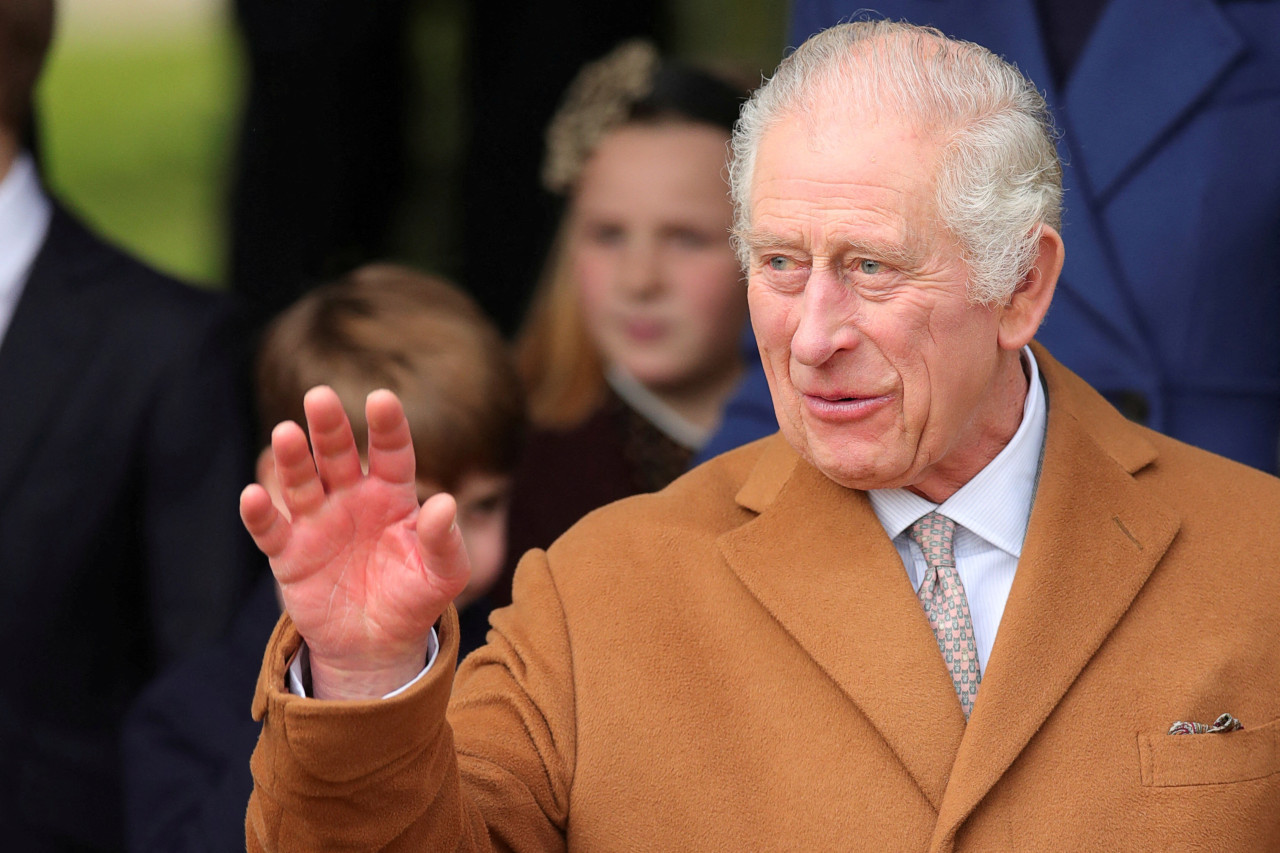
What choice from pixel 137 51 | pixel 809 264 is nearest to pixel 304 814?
pixel 809 264

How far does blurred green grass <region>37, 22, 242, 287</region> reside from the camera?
3.51m

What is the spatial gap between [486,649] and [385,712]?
0.47m

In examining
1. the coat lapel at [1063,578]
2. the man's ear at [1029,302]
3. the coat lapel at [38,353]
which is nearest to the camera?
the coat lapel at [1063,578]

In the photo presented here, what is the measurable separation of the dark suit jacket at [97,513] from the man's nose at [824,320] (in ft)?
6.15

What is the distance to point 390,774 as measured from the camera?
1.74 meters

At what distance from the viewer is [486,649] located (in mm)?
2166

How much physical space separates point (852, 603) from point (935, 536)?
18cm

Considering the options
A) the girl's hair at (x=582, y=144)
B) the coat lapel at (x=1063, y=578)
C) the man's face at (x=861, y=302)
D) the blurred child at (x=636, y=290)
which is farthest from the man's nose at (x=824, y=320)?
the girl's hair at (x=582, y=144)

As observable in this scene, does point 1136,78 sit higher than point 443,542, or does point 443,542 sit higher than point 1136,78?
point 443,542

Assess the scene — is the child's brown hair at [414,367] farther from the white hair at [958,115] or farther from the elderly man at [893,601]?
the white hair at [958,115]

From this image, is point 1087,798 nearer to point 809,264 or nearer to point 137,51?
point 809,264

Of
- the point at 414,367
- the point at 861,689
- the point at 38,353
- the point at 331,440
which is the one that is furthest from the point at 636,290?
the point at 331,440

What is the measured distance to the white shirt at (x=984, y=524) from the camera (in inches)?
85.0

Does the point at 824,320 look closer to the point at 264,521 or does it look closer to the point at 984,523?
the point at 984,523
